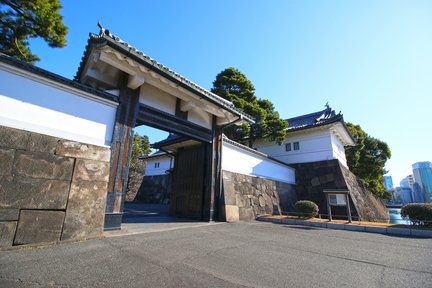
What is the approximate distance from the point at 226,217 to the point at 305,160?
9187 millimetres

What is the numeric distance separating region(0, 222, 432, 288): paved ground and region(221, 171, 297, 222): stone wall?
3.89m

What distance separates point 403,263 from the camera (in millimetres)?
3561

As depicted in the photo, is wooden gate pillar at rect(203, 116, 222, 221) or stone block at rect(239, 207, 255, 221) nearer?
wooden gate pillar at rect(203, 116, 222, 221)

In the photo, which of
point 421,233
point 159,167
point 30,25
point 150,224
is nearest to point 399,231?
point 421,233

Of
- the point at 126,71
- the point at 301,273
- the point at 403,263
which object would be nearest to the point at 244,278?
the point at 301,273

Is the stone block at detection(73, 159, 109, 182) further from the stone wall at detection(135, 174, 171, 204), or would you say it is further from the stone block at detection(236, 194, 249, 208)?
the stone wall at detection(135, 174, 171, 204)

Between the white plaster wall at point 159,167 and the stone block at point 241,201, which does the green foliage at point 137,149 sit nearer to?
the white plaster wall at point 159,167

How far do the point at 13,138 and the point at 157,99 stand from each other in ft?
12.1

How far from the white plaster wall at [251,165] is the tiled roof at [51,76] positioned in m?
5.39

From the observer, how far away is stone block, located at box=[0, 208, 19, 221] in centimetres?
344

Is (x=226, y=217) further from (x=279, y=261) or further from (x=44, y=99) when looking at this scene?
(x=44, y=99)

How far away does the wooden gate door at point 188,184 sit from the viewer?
346 inches

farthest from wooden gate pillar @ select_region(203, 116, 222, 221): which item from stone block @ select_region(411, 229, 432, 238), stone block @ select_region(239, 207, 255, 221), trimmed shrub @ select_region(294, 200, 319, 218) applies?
stone block @ select_region(411, 229, 432, 238)

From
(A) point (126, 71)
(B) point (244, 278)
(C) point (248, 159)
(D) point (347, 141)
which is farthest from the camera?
(D) point (347, 141)
